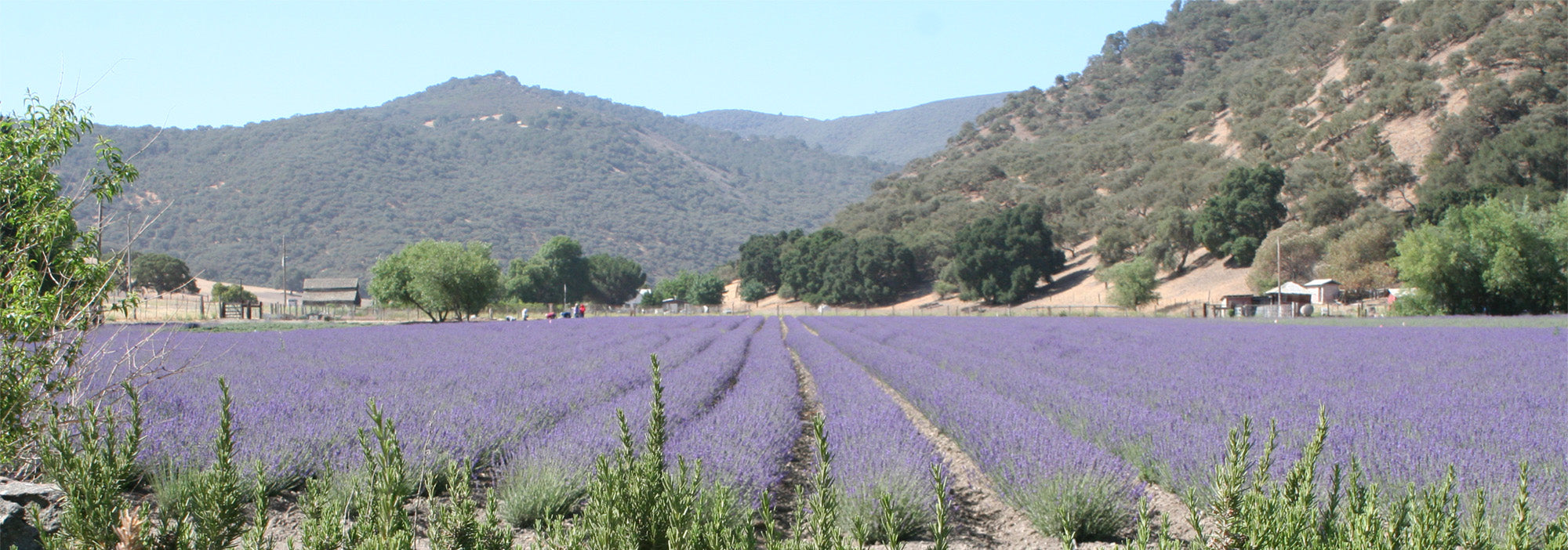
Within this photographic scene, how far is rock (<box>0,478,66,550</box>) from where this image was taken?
308 centimetres

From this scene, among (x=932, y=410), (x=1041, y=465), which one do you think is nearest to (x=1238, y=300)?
(x=932, y=410)

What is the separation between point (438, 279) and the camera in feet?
146

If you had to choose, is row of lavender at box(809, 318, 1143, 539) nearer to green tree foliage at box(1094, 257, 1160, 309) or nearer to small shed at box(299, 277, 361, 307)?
green tree foliage at box(1094, 257, 1160, 309)

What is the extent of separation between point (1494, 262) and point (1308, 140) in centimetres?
3375

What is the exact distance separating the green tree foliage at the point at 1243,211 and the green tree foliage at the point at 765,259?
39650 mm

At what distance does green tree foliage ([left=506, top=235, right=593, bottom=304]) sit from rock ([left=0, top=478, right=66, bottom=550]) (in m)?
92.1

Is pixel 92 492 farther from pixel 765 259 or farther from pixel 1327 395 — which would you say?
pixel 765 259

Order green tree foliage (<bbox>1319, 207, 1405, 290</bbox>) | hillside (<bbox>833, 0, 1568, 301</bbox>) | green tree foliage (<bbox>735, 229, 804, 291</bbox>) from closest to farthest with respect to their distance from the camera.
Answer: green tree foliage (<bbox>1319, 207, 1405, 290</bbox>) < hillside (<bbox>833, 0, 1568, 301</bbox>) < green tree foliage (<bbox>735, 229, 804, 291</bbox>)

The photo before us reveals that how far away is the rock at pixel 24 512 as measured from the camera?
10.1 feet

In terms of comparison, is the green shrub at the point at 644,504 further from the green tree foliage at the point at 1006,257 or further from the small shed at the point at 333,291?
the small shed at the point at 333,291

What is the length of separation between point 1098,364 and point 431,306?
38.9m

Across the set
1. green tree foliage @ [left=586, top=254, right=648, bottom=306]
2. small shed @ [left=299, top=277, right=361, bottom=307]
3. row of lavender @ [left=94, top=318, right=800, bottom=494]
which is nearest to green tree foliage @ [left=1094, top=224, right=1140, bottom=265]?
row of lavender @ [left=94, top=318, right=800, bottom=494]

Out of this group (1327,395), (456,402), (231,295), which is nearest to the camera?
(456,402)

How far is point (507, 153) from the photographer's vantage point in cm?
19362
